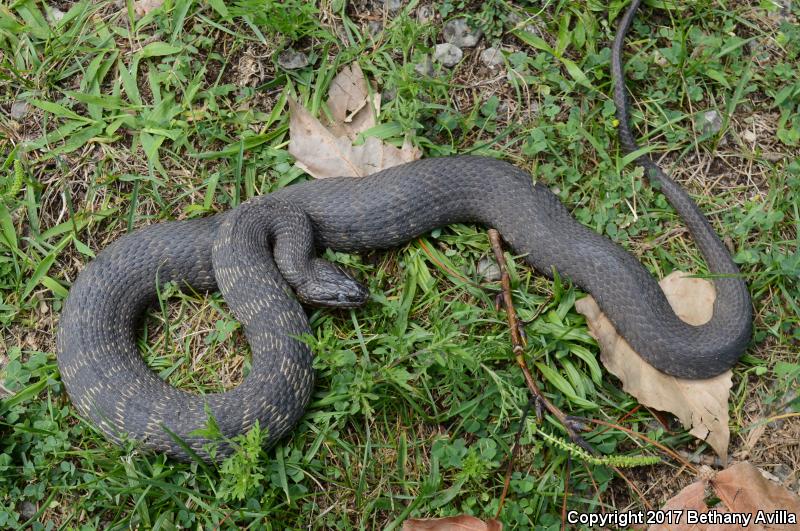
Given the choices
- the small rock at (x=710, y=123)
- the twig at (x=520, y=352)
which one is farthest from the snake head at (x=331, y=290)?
the small rock at (x=710, y=123)

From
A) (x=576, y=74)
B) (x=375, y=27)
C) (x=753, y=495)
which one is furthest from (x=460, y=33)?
(x=753, y=495)

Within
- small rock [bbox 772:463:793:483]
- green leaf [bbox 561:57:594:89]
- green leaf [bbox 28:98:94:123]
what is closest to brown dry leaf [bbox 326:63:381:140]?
green leaf [bbox 561:57:594:89]

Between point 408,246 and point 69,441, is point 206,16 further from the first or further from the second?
point 69,441

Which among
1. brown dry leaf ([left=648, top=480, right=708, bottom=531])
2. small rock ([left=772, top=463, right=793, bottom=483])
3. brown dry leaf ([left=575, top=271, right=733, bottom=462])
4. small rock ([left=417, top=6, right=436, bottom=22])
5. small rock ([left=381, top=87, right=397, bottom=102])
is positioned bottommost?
small rock ([left=772, top=463, right=793, bottom=483])

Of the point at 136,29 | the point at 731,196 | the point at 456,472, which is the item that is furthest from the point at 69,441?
the point at 731,196

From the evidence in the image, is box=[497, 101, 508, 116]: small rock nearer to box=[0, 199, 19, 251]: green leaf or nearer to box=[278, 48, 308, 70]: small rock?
box=[278, 48, 308, 70]: small rock

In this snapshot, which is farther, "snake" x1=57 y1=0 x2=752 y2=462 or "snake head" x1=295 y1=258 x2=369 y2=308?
"snake head" x1=295 y1=258 x2=369 y2=308

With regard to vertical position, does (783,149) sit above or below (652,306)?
above
